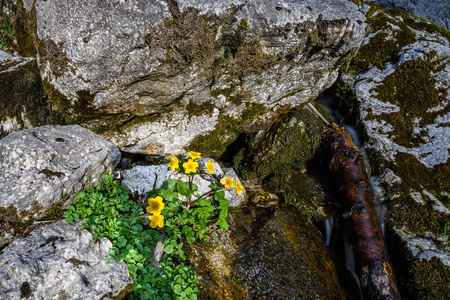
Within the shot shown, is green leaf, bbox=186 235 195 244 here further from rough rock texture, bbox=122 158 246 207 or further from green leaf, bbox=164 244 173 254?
rough rock texture, bbox=122 158 246 207

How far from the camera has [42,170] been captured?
112 inches

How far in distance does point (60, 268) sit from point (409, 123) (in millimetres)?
6277

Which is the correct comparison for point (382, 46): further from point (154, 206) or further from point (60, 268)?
point (60, 268)

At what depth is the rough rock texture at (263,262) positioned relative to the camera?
3.04 m

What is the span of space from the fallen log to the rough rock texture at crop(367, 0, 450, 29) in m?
6.98

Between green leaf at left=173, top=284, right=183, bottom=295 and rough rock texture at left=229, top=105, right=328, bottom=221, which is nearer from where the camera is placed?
green leaf at left=173, top=284, right=183, bottom=295

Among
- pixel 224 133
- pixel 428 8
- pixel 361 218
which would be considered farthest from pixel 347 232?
pixel 428 8

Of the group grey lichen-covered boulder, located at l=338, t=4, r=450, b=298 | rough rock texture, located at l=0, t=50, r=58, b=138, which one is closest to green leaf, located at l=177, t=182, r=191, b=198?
rough rock texture, located at l=0, t=50, r=58, b=138

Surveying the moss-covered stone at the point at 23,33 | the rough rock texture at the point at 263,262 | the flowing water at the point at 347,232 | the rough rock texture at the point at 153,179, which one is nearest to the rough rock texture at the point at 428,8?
the flowing water at the point at 347,232

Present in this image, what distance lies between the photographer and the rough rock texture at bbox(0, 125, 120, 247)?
263cm

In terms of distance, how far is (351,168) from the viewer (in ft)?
15.0

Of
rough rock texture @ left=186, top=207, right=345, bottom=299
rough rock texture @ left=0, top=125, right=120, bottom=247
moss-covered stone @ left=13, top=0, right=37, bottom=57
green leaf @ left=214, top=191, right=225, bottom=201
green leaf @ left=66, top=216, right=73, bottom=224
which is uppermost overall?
moss-covered stone @ left=13, top=0, right=37, bottom=57

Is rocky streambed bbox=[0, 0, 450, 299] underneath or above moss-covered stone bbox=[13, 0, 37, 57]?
underneath

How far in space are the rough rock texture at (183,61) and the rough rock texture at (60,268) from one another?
6.38 ft
